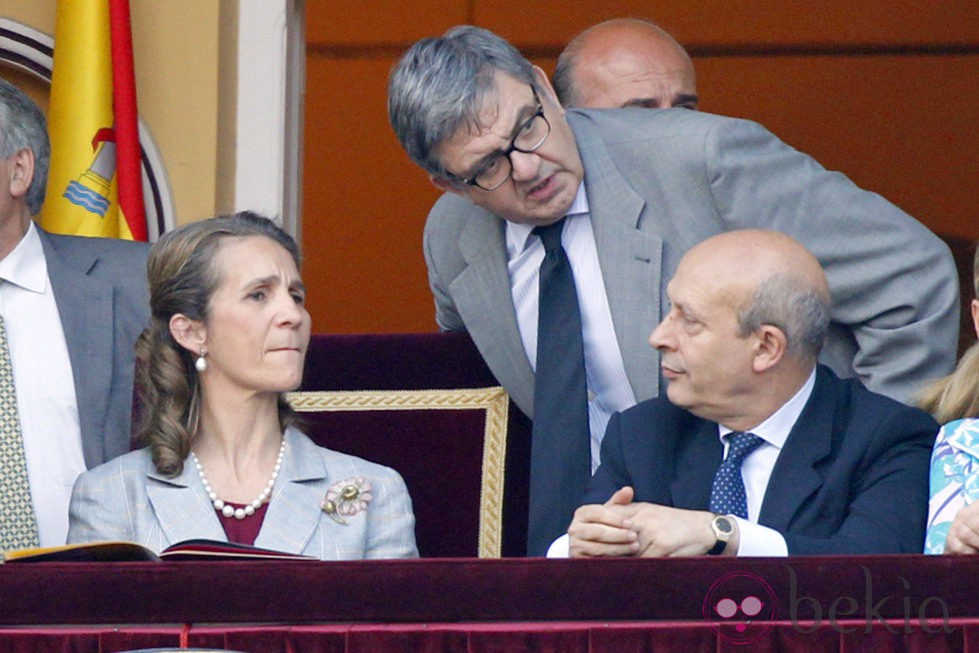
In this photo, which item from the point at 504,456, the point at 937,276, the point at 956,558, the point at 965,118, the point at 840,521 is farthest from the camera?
the point at 965,118

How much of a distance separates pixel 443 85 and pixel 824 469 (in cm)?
81

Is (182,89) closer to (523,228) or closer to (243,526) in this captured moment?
(523,228)

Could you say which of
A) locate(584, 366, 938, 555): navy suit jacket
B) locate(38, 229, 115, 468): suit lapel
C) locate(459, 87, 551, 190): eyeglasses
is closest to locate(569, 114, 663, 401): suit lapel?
locate(459, 87, 551, 190): eyeglasses

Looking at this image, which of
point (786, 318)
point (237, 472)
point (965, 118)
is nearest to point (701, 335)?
point (786, 318)

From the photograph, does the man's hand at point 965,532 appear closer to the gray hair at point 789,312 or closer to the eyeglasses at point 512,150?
the gray hair at point 789,312

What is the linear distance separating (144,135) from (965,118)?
2.12 metres

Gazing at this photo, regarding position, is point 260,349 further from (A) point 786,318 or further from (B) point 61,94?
(B) point 61,94

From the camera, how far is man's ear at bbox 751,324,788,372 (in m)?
2.18

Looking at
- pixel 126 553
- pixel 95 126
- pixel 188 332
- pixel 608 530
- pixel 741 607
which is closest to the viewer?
pixel 741 607

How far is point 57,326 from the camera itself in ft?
Result: 9.00

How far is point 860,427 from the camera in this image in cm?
216

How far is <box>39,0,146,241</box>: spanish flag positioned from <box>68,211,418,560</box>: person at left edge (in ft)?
3.34

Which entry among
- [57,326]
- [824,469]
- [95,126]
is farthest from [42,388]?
[824,469]

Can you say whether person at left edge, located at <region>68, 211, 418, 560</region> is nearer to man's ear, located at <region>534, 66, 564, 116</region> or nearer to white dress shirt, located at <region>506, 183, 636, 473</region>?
white dress shirt, located at <region>506, 183, 636, 473</region>
